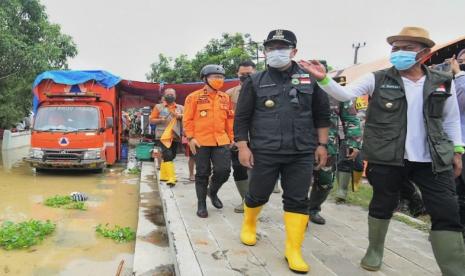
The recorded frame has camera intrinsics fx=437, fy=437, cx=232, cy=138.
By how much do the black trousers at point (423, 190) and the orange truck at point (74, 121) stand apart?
8.78 m

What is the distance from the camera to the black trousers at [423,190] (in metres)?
2.88

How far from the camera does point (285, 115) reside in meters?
3.39

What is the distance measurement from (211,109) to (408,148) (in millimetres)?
2595

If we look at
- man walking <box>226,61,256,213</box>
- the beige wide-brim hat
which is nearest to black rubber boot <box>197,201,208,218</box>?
man walking <box>226,61,256,213</box>

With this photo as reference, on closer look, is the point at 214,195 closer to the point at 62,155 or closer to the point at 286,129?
the point at 286,129

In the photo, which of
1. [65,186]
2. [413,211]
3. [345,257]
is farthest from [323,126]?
[65,186]

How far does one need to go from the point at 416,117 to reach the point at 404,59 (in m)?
0.42

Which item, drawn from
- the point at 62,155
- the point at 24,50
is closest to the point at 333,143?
the point at 62,155

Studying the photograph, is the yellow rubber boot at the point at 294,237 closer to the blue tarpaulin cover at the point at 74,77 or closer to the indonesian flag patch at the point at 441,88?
the indonesian flag patch at the point at 441,88

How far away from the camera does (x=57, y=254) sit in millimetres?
5020

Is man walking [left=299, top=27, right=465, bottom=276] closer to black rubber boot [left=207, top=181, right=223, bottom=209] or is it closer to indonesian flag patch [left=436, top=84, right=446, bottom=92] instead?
indonesian flag patch [left=436, top=84, right=446, bottom=92]

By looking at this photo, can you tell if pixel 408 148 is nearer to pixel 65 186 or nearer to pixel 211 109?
pixel 211 109

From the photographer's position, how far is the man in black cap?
3.39m

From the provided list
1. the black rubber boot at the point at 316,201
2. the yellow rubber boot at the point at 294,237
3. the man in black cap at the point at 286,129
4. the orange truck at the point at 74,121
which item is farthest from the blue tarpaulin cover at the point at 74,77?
the yellow rubber boot at the point at 294,237
